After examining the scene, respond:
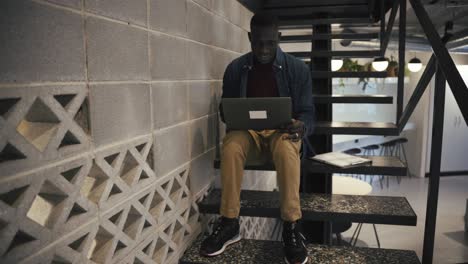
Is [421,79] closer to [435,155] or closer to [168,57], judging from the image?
[435,155]

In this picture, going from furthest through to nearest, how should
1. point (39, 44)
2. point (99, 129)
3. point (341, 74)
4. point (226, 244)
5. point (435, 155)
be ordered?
point (341, 74), point (226, 244), point (435, 155), point (99, 129), point (39, 44)

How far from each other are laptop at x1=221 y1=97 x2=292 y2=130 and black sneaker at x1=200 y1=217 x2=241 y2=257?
45 centimetres

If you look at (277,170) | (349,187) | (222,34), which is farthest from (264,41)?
(349,187)

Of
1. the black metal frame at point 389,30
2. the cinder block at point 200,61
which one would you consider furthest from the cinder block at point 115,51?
the black metal frame at point 389,30

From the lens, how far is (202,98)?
1904mm

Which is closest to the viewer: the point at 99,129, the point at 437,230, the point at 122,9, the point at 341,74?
the point at 99,129

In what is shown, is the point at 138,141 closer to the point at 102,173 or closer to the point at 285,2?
the point at 102,173

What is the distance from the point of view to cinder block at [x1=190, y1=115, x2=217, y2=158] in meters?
1.79

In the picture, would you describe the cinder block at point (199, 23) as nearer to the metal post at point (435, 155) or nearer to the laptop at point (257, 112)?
the laptop at point (257, 112)

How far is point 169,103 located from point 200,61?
17.3 inches

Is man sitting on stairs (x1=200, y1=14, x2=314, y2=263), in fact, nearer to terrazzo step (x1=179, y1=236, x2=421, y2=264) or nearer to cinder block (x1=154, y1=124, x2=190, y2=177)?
terrazzo step (x1=179, y1=236, x2=421, y2=264)

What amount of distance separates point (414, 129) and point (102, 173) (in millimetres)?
7398

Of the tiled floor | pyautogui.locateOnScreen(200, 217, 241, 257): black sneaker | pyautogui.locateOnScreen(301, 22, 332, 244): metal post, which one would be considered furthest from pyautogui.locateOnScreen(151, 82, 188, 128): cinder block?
the tiled floor

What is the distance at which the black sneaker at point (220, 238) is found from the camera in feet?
5.33
